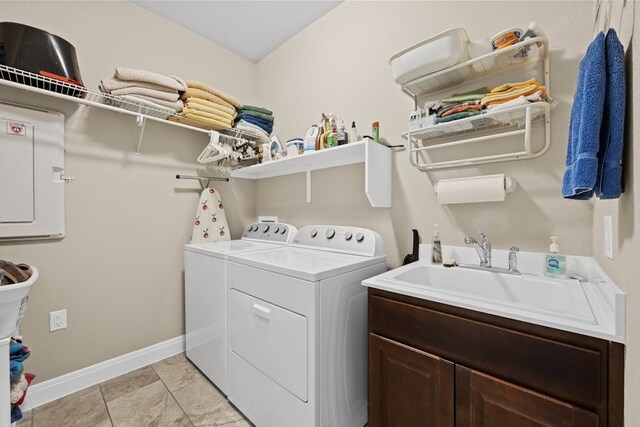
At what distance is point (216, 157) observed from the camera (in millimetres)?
2125

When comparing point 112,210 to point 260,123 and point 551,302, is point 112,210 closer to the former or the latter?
point 260,123

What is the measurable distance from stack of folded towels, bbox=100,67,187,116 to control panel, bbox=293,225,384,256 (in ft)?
4.31

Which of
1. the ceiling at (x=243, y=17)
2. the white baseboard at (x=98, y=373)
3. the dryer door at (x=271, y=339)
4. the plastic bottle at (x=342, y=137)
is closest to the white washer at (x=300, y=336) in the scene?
the dryer door at (x=271, y=339)

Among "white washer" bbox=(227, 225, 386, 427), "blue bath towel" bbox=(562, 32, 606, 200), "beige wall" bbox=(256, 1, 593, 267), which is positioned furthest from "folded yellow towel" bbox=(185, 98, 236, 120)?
"blue bath towel" bbox=(562, 32, 606, 200)

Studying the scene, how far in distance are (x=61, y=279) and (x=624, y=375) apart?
2.58 meters

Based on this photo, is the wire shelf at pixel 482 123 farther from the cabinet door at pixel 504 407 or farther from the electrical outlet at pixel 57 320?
the electrical outlet at pixel 57 320

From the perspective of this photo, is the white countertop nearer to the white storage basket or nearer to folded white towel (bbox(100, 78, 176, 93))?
the white storage basket

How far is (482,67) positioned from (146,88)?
2022 mm

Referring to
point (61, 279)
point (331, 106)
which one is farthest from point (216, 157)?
point (61, 279)

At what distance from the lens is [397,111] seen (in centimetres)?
168

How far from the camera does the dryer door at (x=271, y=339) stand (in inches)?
47.1

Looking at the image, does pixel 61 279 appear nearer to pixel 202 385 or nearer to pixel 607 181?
pixel 202 385

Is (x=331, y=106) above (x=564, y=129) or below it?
above

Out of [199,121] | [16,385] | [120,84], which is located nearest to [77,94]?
[120,84]
